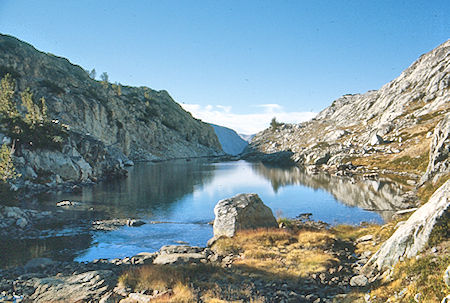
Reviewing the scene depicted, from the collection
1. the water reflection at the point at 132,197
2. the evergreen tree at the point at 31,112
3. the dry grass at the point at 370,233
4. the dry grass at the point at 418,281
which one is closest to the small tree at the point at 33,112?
the evergreen tree at the point at 31,112

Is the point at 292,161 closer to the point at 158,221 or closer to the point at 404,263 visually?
the point at 158,221

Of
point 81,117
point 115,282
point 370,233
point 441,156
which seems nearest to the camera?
point 115,282

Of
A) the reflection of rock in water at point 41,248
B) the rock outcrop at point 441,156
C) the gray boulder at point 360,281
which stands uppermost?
the rock outcrop at point 441,156

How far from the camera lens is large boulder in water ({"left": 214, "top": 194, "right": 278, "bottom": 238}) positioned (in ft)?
90.5

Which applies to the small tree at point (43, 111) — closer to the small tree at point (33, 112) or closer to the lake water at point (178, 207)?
the small tree at point (33, 112)

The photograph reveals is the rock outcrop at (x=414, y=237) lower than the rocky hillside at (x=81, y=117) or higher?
lower

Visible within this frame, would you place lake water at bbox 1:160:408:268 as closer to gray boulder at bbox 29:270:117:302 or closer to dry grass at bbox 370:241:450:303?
gray boulder at bbox 29:270:117:302

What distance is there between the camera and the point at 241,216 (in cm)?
2822

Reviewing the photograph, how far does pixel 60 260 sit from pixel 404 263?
84.2ft

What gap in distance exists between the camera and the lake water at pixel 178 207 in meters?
28.3

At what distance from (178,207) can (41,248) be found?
2335 centimetres

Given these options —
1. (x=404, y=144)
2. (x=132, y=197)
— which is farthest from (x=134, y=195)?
(x=404, y=144)

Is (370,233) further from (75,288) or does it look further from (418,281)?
(75,288)

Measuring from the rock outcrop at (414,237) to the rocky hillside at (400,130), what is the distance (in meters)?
33.0
